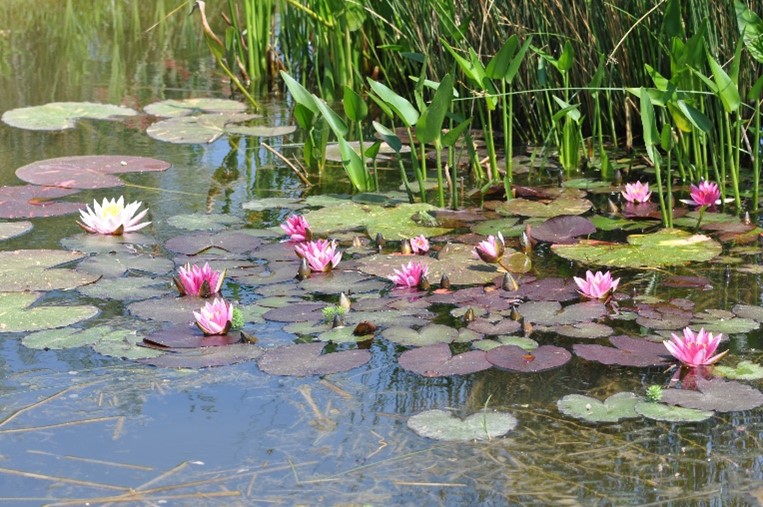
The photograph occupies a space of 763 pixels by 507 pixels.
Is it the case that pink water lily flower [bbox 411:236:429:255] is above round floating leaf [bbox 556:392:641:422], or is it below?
above

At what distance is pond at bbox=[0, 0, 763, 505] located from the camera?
6.70 feet

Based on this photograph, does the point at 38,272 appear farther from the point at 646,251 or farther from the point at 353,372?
the point at 646,251

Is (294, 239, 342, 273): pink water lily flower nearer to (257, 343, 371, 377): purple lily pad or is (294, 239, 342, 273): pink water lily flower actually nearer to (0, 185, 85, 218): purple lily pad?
(257, 343, 371, 377): purple lily pad

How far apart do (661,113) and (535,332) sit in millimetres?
1893

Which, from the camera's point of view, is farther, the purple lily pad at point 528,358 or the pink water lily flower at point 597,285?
the pink water lily flower at point 597,285

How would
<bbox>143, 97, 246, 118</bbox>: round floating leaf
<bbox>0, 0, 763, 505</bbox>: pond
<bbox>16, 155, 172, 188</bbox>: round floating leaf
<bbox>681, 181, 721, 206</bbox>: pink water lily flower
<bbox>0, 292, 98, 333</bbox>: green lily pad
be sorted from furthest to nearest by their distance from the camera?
<bbox>143, 97, 246, 118</bbox>: round floating leaf < <bbox>16, 155, 172, 188</bbox>: round floating leaf < <bbox>681, 181, 721, 206</bbox>: pink water lily flower < <bbox>0, 292, 98, 333</bbox>: green lily pad < <bbox>0, 0, 763, 505</bbox>: pond

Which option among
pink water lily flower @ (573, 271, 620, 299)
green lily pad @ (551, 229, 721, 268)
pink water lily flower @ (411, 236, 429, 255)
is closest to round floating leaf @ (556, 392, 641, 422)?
pink water lily flower @ (573, 271, 620, 299)

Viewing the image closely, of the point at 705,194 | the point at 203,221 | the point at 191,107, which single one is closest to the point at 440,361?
the point at 203,221

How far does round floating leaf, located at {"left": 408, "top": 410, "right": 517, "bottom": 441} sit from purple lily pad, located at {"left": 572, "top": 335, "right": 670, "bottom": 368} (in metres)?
0.40

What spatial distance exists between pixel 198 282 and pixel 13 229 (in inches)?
39.2

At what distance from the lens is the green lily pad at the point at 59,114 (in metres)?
5.26

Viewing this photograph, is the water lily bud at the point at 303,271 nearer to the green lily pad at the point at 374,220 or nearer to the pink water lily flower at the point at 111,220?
the green lily pad at the point at 374,220

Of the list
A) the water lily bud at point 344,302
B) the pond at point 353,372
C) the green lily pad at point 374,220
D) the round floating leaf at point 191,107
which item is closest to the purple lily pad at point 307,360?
the pond at point 353,372

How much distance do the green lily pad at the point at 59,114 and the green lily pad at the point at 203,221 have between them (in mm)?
1694
